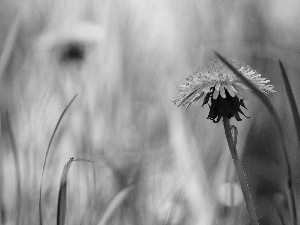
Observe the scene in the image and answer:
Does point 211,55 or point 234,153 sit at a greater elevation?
point 211,55

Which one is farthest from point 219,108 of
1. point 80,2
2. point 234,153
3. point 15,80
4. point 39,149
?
point 80,2

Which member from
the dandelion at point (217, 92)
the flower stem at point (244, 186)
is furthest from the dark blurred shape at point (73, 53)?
the flower stem at point (244, 186)

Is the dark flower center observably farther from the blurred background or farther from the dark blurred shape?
the dark blurred shape

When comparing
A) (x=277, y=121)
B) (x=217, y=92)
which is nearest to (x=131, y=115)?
(x=217, y=92)

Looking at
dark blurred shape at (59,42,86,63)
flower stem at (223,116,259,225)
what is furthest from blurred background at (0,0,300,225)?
flower stem at (223,116,259,225)

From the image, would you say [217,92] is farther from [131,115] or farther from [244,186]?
[131,115]

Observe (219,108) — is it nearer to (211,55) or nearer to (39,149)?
(39,149)

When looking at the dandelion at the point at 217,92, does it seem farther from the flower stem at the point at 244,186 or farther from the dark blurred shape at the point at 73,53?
the dark blurred shape at the point at 73,53
